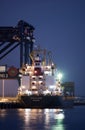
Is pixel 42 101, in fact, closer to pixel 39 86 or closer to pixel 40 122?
pixel 39 86

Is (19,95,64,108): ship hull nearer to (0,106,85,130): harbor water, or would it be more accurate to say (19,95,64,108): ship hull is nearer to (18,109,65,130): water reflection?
(18,109,65,130): water reflection

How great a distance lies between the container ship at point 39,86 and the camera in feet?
573

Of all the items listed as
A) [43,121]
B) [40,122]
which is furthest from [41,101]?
[40,122]

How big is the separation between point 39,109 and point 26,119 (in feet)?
112

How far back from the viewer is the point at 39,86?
583ft

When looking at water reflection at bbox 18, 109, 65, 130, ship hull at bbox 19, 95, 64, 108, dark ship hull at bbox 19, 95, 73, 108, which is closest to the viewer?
water reflection at bbox 18, 109, 65, 130

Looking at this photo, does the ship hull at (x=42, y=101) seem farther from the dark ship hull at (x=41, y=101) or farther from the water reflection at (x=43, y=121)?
the water reflection at (x=43, y=121)

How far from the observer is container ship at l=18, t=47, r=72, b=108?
175m

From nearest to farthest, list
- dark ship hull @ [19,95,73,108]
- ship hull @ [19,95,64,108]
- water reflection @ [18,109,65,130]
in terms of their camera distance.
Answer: water reflection @ [18,109,65,130]
ship hull @ [19,95,64,108]
dark ship hull @ [19,95,73,108]

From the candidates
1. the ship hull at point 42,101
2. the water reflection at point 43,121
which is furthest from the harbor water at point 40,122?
the ship hull at point 42,101

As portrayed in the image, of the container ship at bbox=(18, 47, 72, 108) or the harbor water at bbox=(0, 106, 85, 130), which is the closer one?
the harbor water at bbox=(0, 106, 85, 130)

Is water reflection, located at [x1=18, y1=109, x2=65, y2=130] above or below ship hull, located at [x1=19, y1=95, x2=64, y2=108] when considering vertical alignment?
below

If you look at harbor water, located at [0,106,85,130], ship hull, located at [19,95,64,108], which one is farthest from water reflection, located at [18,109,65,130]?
ship hull, located at [19,95,64,108]

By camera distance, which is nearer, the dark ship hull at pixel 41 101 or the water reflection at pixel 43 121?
the water reflection at pixel 43 121
